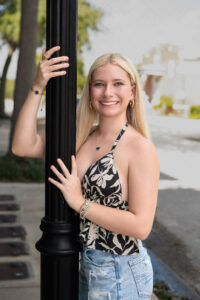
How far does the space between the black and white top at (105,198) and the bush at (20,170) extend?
6418 mm

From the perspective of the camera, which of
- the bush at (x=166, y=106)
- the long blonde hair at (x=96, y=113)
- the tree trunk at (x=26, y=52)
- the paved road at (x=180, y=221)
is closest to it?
the long blonde hair at (x=96, y=113)

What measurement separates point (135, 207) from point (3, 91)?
27.5 m

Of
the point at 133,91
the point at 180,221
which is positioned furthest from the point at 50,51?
the point at 180,221

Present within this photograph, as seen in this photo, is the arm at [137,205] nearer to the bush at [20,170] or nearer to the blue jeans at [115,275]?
the blue jeans at [115,275]

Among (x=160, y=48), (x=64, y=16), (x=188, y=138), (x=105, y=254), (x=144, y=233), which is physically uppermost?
(x=160, y=48)

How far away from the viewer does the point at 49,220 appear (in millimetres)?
1904

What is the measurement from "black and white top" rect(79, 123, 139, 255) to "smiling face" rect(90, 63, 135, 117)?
0.38ft

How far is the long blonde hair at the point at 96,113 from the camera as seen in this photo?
186cm

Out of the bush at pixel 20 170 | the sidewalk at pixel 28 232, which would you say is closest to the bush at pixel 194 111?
the bush at pixel 20 170

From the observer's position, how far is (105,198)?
1.83 m

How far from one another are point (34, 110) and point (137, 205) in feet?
2.10

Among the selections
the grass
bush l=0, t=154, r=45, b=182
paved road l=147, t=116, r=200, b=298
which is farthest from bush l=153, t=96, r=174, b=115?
the grass

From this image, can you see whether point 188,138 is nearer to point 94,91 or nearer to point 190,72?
point 94,91

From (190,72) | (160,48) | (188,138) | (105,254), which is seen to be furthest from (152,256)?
(160,48)
